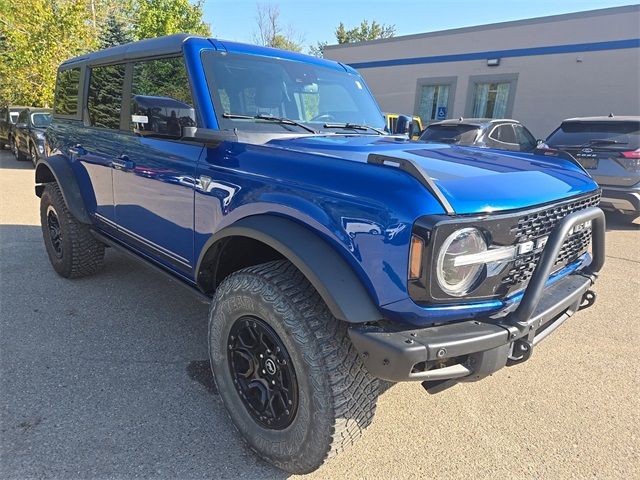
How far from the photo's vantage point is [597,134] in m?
6.95

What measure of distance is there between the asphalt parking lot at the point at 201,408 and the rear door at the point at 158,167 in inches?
27.5

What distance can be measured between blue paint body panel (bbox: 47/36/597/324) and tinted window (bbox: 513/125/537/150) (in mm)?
6238

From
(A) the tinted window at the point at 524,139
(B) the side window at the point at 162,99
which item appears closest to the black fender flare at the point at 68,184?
(B) the side window at the point at 162,99

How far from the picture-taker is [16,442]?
2191mm

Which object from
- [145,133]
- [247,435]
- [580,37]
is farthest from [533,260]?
[580,37]

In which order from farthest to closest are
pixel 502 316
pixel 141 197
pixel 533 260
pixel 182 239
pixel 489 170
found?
1. pixel 141 197
2. pixel 182 239
3. pixel 489 170
4. pixel 533 260
5. pixel 502 316

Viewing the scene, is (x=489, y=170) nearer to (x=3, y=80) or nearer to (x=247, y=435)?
(x=247, y=435)

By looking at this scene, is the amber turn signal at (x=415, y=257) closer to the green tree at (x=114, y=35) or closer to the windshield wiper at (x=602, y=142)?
the windshield wiper at (x=602, y=142)

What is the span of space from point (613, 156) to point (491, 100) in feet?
36.4

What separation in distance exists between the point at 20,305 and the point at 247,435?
8.65 ft

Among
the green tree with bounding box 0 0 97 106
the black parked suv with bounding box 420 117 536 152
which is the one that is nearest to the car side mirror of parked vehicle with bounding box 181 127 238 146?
the black parked suv with bounding box 420 117 536 152

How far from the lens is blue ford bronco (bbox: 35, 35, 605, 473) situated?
65.8 inches

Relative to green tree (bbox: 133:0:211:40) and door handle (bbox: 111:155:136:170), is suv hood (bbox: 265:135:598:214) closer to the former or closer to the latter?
door handle (bbox: 111:155:136:170)

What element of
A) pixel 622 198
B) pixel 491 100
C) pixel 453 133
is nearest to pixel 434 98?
pixel 491 100
